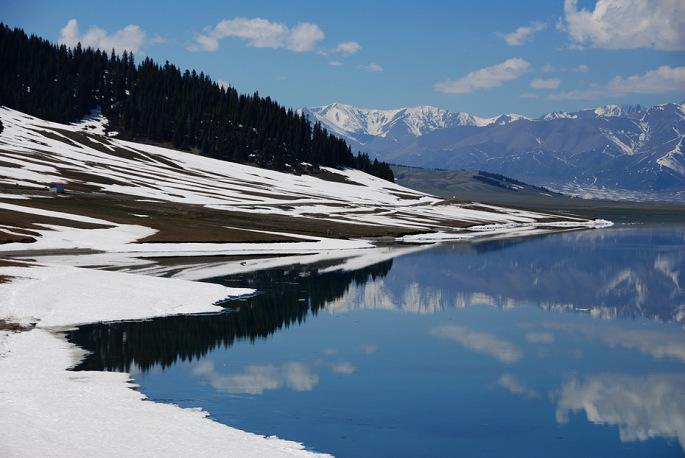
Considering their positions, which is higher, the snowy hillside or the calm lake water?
the snowy hillside

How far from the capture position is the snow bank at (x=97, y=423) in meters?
24.4

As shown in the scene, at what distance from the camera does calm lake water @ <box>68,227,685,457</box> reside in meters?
28.5

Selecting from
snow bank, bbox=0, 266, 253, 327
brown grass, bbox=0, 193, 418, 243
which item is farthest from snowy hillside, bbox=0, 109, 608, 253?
snow bank, bbox=0, 266, 253, 327

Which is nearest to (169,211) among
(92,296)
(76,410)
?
(92,296)

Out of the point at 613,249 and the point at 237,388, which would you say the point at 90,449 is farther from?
the point at 613,249

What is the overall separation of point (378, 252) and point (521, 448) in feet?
236

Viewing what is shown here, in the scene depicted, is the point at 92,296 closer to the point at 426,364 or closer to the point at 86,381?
the point at 86,381

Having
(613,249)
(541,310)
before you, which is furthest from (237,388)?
(613,249)

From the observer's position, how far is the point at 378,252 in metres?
98.9

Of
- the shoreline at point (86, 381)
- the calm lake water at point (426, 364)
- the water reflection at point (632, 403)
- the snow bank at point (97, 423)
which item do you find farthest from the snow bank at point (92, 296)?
the water reflection at point (632, 403)

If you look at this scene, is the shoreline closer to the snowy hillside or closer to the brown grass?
the snowy hillside

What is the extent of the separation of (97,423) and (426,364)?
666 inches

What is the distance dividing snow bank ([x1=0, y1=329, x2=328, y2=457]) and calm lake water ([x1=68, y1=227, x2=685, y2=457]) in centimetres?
130

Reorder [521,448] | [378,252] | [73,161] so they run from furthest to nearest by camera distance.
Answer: [73,161]
[378,252]
[521,448]
